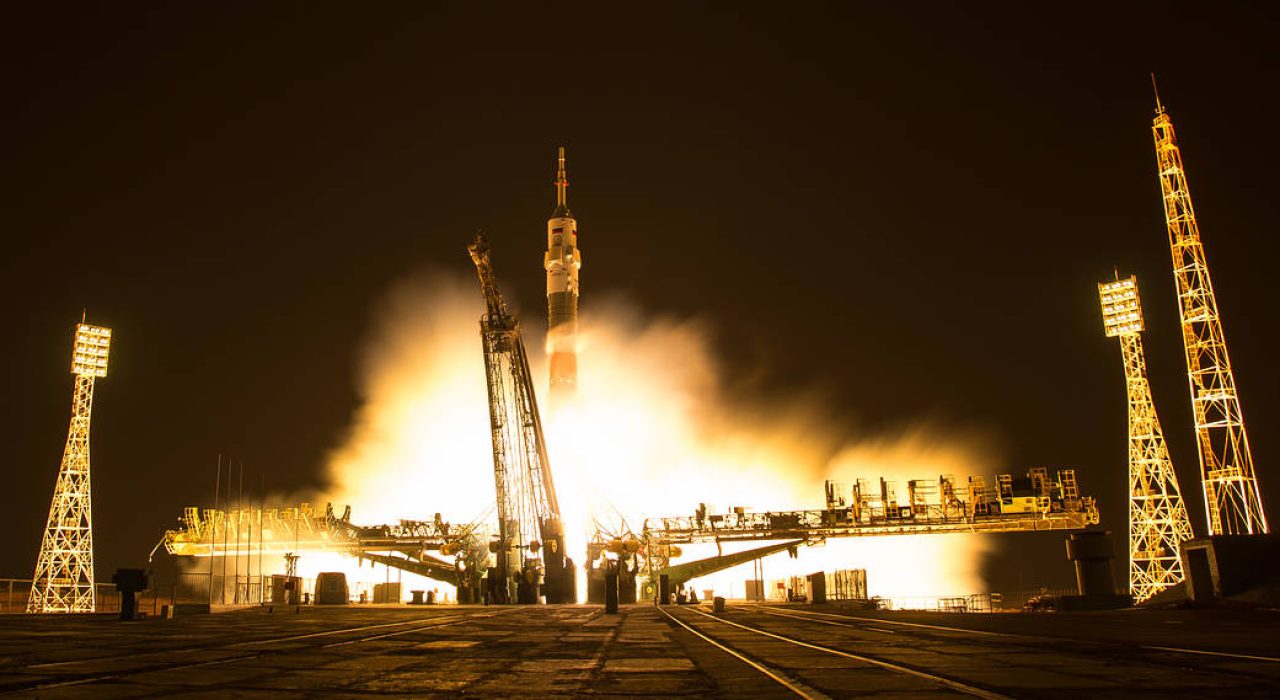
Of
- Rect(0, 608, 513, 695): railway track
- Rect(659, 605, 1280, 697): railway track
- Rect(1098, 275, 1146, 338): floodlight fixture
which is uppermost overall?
Rect(1098, 275, 1146, 338): floodlight fixture

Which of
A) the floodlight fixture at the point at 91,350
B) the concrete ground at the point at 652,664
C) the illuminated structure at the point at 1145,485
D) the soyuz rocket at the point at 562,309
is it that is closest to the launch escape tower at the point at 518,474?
the soyuz rocket at the point at 562,309

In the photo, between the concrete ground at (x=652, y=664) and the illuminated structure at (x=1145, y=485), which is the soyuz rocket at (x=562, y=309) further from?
the concrete ground at (x=652, y=664)

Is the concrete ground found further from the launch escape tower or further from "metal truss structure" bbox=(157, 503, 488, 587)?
"metal truss structure" bbox=(157, 503, 488, 587)

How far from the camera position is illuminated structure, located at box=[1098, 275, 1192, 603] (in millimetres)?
78312

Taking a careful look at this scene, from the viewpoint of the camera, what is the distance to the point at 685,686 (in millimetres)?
9742

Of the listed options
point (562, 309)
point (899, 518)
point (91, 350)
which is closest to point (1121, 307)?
point (899, 518)

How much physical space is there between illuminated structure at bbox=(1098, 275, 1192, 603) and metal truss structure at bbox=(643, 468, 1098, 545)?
1704 cm

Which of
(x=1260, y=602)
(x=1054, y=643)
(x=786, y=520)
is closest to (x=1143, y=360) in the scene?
(x=786, y=520)

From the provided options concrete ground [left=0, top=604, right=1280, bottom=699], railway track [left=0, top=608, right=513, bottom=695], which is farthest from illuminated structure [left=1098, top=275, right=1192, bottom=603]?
railway track [left=0, top=608, right=513, bottom=695]

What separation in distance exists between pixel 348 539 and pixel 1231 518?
322ft

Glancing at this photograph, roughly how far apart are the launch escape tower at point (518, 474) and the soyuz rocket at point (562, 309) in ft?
15.4

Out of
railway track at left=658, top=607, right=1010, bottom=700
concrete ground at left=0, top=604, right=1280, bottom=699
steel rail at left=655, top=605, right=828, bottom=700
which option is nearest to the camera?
steel rail at left=655, top=605, right=828, bottom=700

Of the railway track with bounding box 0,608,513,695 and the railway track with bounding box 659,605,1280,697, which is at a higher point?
the railway track with bounding box 0,608,513,695

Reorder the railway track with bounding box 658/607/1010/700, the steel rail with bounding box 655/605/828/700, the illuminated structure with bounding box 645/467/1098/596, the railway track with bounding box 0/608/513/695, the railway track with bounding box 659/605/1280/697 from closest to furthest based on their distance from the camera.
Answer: the steel rail with bounding box 655/605/828/700, the railway track with bounding box 658/607/1010/700, the railway track with bounding box 0/608/513/695, the railway track with bounding box 659/605/1280/697, the illuminated structure with bounding box 645/467/1098/596
